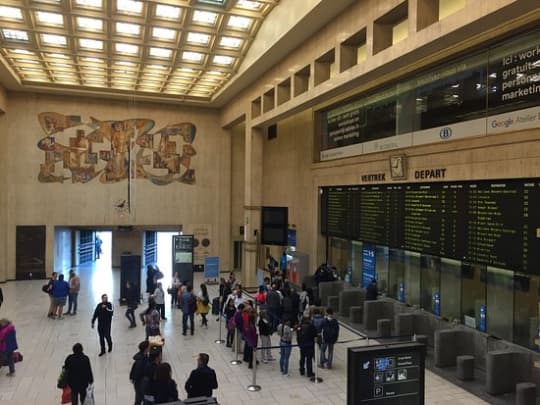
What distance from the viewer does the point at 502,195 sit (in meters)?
8.74

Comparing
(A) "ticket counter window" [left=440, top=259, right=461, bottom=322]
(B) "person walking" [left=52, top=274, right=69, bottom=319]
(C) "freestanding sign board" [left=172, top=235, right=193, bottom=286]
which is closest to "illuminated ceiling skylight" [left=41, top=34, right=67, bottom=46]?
(B) "person walking" [left=52, top=274, right=69, bottom=319]

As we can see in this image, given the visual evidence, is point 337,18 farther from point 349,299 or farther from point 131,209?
point 131,209

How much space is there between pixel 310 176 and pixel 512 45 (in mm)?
9345

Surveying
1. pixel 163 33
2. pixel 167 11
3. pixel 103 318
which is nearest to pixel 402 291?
pixel 103 318

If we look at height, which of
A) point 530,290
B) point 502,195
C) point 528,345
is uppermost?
point 502,195

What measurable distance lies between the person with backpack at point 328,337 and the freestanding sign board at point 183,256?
961cm

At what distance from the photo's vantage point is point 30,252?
21.2 m

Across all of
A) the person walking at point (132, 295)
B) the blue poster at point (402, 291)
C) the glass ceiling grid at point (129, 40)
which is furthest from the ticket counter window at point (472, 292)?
the glass ceiling grid at point (129, 40)

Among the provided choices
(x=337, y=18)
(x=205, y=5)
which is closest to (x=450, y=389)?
(x=337, y=18)

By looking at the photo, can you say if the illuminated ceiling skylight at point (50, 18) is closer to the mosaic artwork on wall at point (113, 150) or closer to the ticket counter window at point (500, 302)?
the mosaic artwork on wall at point (113, 150)

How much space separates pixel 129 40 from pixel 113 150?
836 centimetres

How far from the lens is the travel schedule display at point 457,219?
26.9 ft

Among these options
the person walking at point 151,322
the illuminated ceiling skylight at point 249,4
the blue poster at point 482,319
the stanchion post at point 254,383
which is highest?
the illuminated ceiling skylight at point 249,4

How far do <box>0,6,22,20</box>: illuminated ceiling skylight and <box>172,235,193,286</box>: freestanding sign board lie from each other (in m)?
9.44
